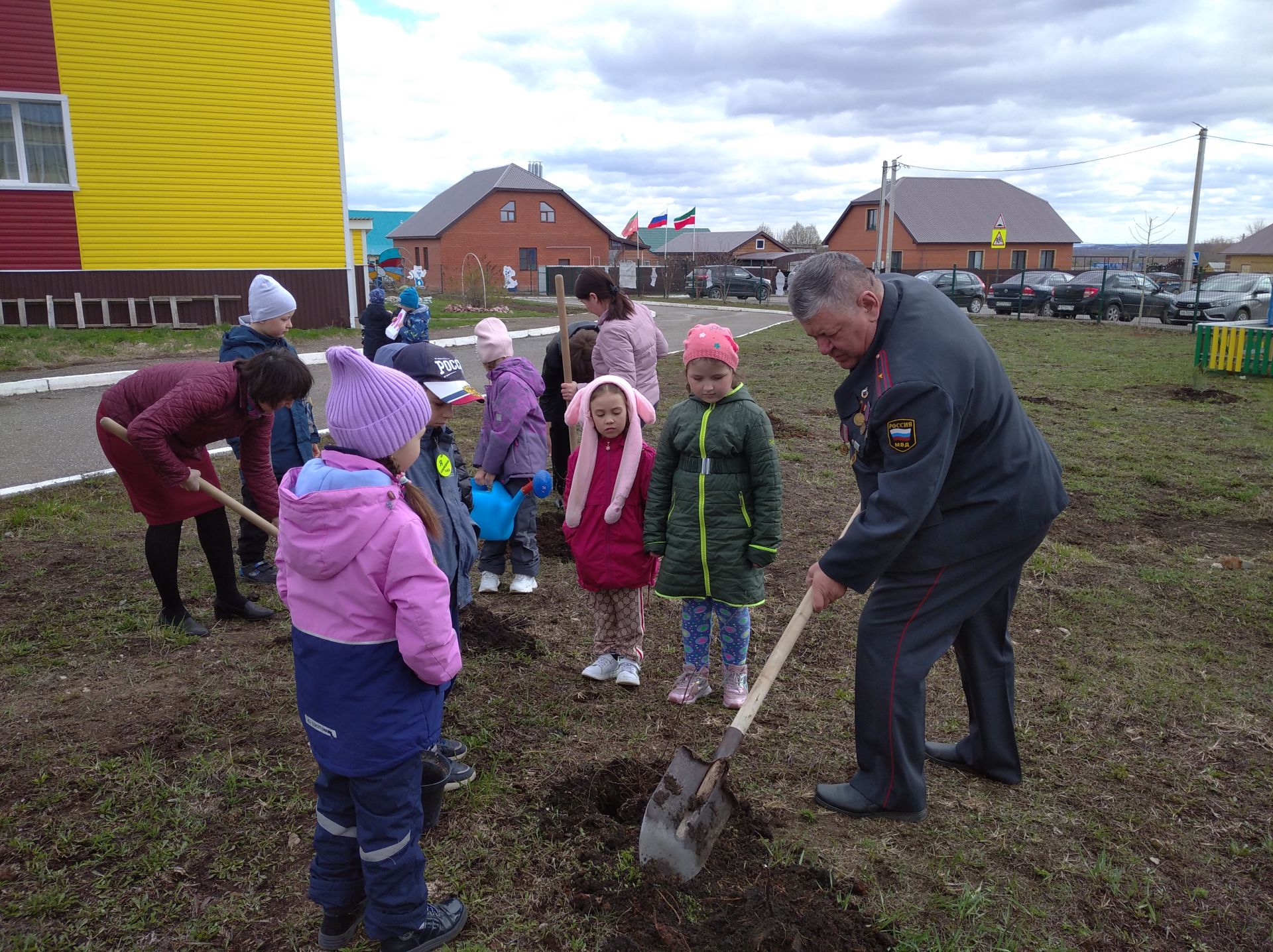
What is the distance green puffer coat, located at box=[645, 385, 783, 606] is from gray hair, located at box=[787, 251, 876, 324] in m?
0.79

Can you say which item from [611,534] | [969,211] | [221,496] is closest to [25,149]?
[221,496]

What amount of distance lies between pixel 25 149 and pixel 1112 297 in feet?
90.2

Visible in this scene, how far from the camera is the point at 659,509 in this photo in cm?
385

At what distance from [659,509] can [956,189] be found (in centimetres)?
6419

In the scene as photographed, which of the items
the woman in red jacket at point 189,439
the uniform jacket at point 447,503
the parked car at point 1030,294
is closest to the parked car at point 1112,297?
the parked car at point 1030,294

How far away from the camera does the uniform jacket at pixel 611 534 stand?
4.00 metres

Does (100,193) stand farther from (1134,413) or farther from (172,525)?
(1134,413)

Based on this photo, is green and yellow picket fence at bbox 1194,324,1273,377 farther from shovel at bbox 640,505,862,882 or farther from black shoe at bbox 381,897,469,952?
black shoe at bbox 381,897,469,952

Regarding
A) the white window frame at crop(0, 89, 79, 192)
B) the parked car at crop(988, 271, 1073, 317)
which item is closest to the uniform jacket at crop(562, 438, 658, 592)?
the white window frame at crop(0, 89, 79, 192)

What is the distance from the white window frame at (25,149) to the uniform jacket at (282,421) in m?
14.2

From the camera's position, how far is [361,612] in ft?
7.48

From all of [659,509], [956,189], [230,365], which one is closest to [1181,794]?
[659,509]

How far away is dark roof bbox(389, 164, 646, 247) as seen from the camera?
53.5 meters

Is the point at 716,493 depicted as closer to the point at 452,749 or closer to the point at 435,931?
the point at 452,749
